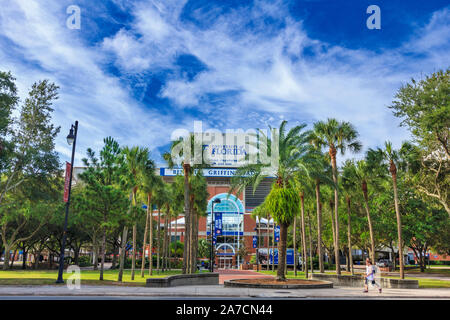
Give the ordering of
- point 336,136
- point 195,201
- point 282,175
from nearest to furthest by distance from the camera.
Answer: point 282,175, point 336,136, point 195,201

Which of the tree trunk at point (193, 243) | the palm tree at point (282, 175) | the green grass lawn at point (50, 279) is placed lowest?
the green grass lawn at point (50, 279)

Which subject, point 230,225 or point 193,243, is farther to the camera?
point 230,225

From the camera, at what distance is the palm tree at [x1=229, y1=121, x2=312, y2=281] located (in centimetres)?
2408

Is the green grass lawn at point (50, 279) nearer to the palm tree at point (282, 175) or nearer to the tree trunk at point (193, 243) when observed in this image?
the tree trunk at point (193, 243)

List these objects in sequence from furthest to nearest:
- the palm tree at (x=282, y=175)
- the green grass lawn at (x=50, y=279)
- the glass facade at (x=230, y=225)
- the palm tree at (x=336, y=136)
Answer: the glass facade at (x=230, y=225) → the palm tree at (x=336, y=136) → the palm tree at (x=282, y=175) → the green grass lawn at (x=50, y=279)

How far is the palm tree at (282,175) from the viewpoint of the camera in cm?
2408

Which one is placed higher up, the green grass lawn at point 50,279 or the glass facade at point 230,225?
the glass facade at point 230,225

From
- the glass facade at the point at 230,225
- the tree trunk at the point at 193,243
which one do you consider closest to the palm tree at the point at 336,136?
Result: the tree trunk at the point at 193,243

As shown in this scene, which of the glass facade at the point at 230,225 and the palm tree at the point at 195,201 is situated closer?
the palm tree at the point at 195,201

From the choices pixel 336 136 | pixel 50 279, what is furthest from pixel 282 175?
pixel 50 279

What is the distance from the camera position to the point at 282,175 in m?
25.3

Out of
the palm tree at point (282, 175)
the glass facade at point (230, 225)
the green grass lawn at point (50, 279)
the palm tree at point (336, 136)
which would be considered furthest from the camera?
the glass facade at point (230, 225)

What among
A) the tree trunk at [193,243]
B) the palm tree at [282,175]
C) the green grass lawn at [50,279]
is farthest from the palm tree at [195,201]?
the palm tree at [282,175]

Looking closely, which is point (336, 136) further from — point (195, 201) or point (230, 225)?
point (230, 225)
